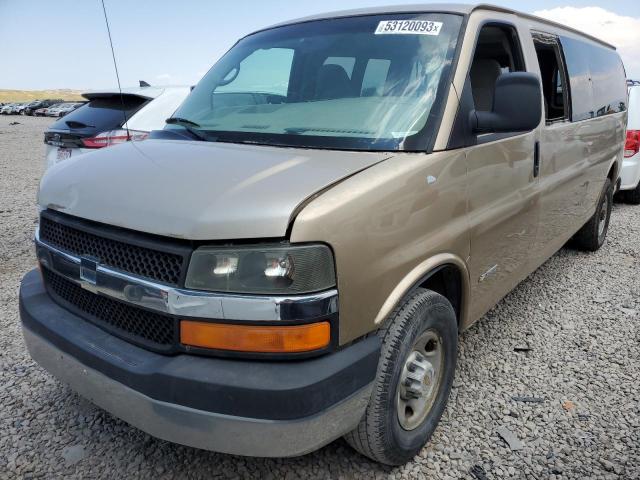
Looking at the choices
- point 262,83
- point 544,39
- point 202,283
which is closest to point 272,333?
point 202,283

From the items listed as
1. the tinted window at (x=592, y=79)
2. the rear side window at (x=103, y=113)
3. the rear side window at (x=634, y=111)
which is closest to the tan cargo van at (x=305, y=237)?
the tinted window at (x=592, y=79)

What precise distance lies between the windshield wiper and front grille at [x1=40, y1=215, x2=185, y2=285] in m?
0.83

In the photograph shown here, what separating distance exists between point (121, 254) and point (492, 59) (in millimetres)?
2520

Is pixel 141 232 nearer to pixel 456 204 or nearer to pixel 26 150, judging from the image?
pixel 456 204

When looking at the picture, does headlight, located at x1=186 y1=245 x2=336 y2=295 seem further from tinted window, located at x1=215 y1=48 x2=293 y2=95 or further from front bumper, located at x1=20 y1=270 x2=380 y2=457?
tinted window, located at x1=215 y1=48 x2=293 y2=95

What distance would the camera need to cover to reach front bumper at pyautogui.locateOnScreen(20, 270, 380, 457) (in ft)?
5.84

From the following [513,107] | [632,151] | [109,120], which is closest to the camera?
[513,107]

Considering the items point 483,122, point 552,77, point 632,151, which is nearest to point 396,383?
point 483,122

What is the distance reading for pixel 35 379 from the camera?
3.19m

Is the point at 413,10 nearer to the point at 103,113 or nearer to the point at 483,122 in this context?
the point at 483,122

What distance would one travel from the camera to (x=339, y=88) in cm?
277

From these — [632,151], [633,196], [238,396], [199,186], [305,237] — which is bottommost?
[633,196]

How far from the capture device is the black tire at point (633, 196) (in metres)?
8.22

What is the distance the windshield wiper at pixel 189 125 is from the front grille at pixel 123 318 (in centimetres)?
98
